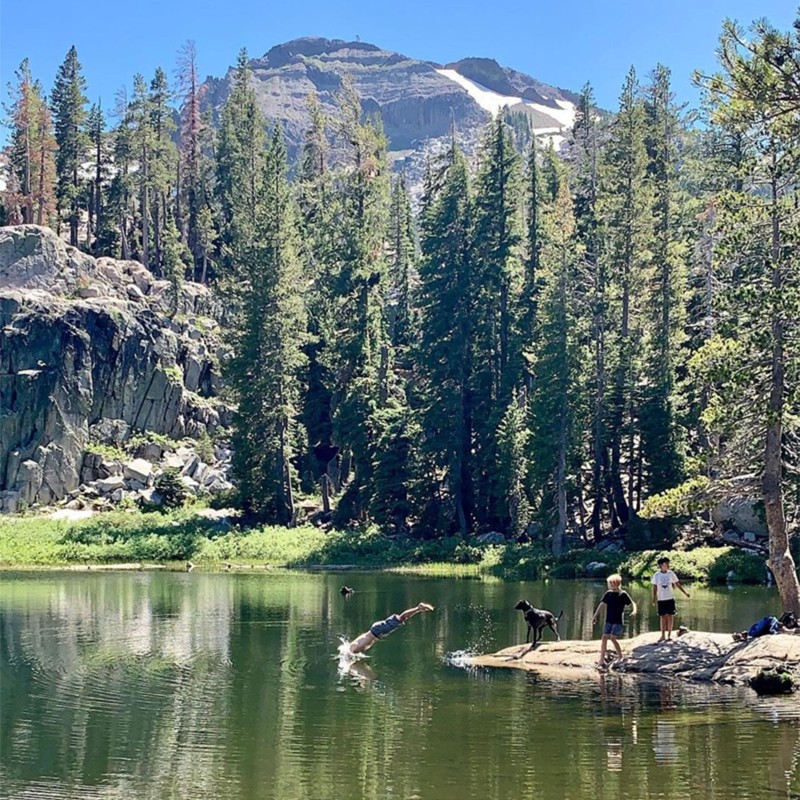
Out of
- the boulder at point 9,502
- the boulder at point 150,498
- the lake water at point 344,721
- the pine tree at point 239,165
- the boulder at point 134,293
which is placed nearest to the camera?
the lake water at point 344,721

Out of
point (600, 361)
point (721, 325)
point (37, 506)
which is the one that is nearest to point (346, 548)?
point (600, 361)

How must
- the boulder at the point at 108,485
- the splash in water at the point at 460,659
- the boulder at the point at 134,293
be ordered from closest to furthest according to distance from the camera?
1. the splash in water at the point at 460,659
2. the boulder at the point at 108,485
3. the boulder at the point at 134,293

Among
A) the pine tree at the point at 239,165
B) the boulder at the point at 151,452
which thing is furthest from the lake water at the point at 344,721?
the pine tree at the point at 239,165

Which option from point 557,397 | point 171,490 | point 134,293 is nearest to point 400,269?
point 134,293

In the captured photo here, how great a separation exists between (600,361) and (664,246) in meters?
8.37

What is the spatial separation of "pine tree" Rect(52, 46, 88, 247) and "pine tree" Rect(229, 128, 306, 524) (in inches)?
1031

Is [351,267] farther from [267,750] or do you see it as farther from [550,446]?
[267,750]

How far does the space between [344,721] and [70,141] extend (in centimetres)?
7947

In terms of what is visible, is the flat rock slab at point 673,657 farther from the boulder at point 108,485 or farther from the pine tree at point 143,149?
the pine tree at point 143,149

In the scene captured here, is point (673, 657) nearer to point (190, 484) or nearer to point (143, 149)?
point (190, 484)

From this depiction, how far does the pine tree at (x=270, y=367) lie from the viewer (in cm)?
5994

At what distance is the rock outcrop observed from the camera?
205ft

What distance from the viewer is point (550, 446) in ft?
170

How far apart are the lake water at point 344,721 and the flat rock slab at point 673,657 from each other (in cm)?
85
